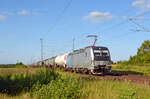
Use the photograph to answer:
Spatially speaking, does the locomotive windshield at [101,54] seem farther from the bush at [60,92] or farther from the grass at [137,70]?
the bush at [60,92]

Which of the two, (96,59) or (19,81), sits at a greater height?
(96,59)

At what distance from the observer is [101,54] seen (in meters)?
24.0

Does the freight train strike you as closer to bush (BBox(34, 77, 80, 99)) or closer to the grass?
the grass

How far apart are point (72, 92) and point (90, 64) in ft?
49.6

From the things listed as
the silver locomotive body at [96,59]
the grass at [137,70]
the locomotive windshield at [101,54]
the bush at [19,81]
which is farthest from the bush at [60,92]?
the grass at [137,70]

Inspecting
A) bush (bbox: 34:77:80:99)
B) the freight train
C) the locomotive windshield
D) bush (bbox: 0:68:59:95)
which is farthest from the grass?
bush (bbox: 34:77:80:99)

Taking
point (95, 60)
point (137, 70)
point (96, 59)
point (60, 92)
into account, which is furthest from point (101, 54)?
point (60, 92)

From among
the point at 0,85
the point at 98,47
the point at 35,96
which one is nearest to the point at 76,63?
the point at 98,47

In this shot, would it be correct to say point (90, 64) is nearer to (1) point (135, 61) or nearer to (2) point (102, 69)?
(2) point (102, 69)

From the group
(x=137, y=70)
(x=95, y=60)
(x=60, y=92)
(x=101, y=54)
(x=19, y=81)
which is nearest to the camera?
(x=60, y=92)

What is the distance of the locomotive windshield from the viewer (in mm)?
23547

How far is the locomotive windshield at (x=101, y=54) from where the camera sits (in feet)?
77.3

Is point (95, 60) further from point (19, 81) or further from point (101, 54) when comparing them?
point (19, 81)

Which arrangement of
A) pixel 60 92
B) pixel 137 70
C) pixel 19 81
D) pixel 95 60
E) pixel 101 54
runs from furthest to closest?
pixel 137 70 → pixel 101 54 → pixel 95 60 → pixel 19 81 → pixel 60 92
